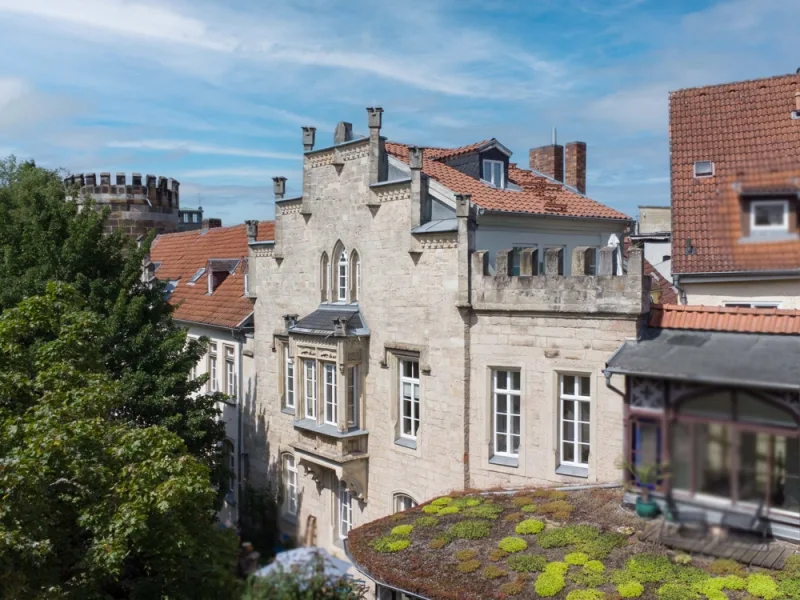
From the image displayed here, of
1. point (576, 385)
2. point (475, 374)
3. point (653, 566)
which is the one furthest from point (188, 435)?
point (653, 566)

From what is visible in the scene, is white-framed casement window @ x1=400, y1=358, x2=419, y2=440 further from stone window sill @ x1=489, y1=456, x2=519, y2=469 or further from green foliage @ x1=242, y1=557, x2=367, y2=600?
green foliage @ x1=242, y1=557, x2=367, y2=600

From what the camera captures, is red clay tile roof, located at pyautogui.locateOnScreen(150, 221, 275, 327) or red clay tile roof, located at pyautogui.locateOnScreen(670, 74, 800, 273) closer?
red clay tile roof, located at pyautogui.locateOnScreen(670, 74, 800, 273)

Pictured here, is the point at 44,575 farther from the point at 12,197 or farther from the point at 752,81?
the point at 12,197

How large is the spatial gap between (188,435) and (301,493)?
5235mm

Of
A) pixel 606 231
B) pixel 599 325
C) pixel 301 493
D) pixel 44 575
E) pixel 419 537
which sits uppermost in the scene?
pixel 606 231

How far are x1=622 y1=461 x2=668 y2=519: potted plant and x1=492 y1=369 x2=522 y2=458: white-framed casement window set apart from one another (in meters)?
3.77

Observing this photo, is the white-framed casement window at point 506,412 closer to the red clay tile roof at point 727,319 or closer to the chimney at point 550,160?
the red clay tile roof at point 727,319

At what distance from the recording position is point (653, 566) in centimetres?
1297

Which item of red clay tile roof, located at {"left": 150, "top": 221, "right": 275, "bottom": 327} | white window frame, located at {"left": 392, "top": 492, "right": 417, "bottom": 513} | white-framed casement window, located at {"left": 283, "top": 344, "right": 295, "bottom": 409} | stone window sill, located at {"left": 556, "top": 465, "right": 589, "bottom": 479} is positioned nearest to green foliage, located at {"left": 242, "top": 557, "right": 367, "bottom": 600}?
stone window sill, located at {"left": 556, "top": 465, "right": 589, "bottom": 479}

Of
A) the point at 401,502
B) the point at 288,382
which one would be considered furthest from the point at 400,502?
the point at 288,382

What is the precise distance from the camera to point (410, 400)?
826 inches

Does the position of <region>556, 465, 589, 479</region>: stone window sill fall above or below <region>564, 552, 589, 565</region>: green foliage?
above

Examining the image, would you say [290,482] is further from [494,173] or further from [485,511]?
[494,173]

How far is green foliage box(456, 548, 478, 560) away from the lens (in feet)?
47.0
